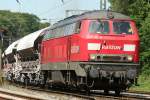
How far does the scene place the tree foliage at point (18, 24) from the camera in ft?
366

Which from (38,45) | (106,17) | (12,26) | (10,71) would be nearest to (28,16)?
(12,26)

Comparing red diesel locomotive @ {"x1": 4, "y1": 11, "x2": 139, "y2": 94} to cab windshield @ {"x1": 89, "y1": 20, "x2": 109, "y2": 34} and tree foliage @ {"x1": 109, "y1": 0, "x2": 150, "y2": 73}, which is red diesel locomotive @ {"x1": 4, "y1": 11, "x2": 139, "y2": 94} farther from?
tree foliage @ {"x1": 109, "y1": 0, "x2": 150, "y2": 73}

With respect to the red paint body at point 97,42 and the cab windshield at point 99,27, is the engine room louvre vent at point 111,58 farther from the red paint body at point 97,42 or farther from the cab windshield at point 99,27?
the cab windshield at point 99,27

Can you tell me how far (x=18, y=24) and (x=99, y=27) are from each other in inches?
4030

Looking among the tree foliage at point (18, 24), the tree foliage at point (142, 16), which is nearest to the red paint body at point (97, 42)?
the tree foliage at point (142, 16)

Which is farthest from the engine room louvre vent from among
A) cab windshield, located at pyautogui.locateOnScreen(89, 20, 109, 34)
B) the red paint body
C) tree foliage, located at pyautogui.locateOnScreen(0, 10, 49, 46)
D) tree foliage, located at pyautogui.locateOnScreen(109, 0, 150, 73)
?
tree foliage, located at pyautogui.locateOnScreen(0, 10, 49, 46)

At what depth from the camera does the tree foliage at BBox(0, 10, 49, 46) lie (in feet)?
366

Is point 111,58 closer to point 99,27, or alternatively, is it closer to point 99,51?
point 99,51

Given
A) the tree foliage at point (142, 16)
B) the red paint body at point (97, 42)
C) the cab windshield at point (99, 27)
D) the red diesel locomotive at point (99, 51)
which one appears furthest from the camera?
the tree foliage at point (142, 16)

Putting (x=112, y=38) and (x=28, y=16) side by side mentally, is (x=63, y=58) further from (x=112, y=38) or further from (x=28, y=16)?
(x=28, y=16)

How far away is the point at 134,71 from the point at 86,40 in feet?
7.47

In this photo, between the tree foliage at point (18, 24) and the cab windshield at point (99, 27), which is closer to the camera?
the cab windshield at point (99, 27)

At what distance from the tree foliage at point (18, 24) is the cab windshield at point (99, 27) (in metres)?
84.0

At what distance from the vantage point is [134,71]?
65.9 ft
